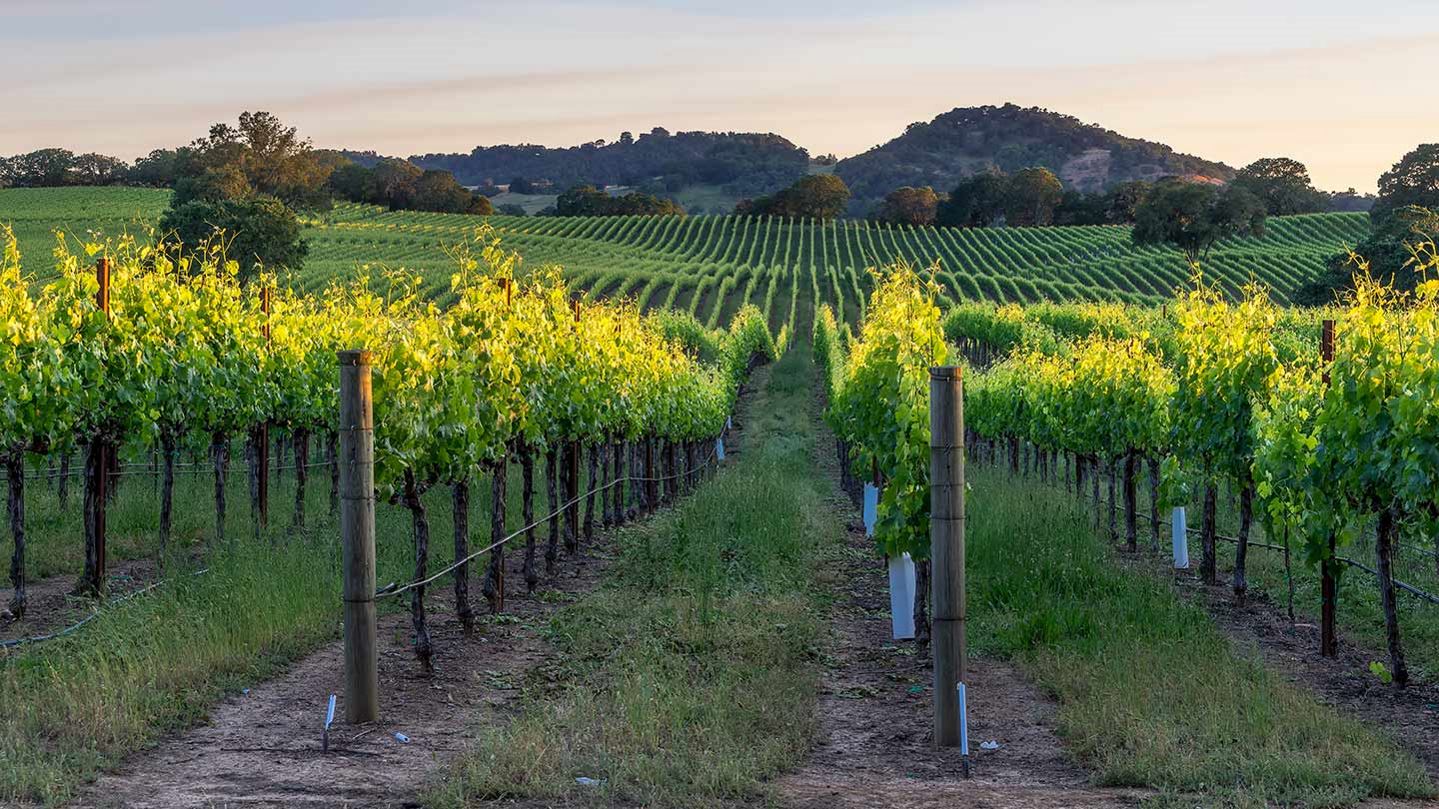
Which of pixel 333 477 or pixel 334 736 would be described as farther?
pixel 333 477

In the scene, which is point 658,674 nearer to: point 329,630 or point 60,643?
point 329,630

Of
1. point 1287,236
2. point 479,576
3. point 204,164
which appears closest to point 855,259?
point 1287,236

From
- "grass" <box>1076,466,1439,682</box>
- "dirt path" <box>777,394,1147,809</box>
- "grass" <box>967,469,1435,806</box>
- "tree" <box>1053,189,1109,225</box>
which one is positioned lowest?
"grass" <box>1076,466,1439,682</box>

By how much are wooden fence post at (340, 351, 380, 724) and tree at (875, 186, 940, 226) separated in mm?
119525

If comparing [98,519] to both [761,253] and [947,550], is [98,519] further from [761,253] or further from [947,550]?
[761,253]

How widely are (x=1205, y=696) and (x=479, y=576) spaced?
26.6ft

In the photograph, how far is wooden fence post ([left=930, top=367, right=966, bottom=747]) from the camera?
295 inches

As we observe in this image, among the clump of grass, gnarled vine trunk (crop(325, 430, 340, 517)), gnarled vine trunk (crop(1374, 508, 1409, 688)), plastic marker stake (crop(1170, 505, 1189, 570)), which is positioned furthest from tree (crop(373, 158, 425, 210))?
gnarled vine trunk (crop(1374, 508, 1409, 688))

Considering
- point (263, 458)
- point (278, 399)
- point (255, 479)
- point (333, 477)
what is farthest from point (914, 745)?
point (333, 477)

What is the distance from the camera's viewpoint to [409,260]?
71.9 meters

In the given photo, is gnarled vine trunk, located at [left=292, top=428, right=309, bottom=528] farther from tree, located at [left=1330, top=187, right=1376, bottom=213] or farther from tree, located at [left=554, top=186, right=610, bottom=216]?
tree, located at [left=1330, top=187, right=1376, bottom=213]

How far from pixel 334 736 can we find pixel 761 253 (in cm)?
9047

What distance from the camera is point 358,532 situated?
308 inches

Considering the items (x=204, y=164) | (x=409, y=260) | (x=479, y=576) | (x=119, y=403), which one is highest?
(x=204, y=164)
